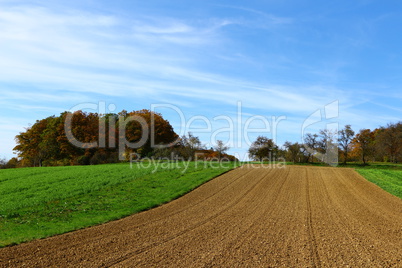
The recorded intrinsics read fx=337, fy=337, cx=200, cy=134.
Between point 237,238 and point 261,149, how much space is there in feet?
148

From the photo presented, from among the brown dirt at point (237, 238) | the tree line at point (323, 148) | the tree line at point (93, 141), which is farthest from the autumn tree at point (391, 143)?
the brown dirt at point (237, 238)

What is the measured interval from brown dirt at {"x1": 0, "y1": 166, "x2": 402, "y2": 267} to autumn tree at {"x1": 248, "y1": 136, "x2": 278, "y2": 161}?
35.9 m

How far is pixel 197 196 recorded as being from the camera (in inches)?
794

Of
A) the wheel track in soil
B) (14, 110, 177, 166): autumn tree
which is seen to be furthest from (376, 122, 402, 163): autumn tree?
the wheel track in soil

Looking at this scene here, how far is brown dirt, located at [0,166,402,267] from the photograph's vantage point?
871cm

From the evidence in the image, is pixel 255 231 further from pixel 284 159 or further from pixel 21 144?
pixel 21 144

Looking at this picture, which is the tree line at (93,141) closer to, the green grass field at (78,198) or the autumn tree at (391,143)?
the green grass field at (78,198)

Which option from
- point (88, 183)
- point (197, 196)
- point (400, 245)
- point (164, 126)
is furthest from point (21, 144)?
point (400, 245)

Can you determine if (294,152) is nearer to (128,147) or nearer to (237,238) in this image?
(128,147)

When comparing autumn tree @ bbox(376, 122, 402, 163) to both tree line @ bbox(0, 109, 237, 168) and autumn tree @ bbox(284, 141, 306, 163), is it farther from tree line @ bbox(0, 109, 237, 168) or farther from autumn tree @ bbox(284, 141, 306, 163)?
tree line @ bbox(0, 109, 237, 168)

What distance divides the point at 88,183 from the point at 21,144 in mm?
44216

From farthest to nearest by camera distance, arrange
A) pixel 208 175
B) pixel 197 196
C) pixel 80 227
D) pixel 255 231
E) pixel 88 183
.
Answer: pixel 208 175
pixel 88 183
pixel 197 196
pixel 80 227
pixel 255 231

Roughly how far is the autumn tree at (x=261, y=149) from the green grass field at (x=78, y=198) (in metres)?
25.6
